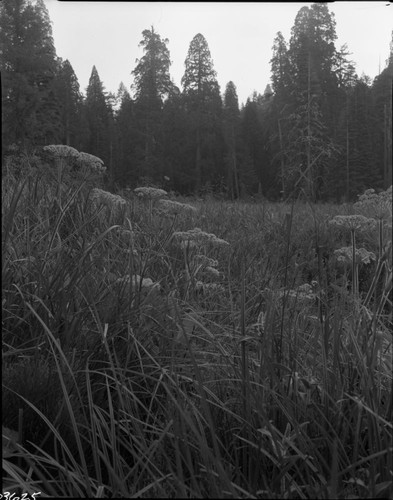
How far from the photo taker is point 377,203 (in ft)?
7.83

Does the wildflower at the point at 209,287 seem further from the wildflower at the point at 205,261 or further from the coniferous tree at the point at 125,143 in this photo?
the coniferous tree at the point at 125,143

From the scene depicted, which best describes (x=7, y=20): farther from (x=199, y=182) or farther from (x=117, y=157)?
(x=117, y=157)

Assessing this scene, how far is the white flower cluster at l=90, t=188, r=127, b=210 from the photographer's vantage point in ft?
10.2

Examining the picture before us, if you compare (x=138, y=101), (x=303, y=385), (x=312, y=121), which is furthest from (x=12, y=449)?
(x=138, y=101)

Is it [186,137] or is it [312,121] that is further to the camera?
[186,137]

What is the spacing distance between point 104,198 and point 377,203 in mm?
1721

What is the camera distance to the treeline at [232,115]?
252cm

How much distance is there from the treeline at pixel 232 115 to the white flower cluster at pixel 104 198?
733mm

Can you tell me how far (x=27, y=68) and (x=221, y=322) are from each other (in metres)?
3.25

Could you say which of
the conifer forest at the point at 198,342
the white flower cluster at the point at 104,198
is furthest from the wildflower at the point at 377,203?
the white flower cluster at the point at 104,198

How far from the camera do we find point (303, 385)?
59.1 inches

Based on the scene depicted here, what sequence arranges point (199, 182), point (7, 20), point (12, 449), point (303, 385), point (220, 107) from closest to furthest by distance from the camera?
point (12, 449), point (303, 385), point (7, 20), point (220, 107), point (199, 182)

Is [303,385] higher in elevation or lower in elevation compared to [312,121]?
lower

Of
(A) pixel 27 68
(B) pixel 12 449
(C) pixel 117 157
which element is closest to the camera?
(B) pixel 12 449
